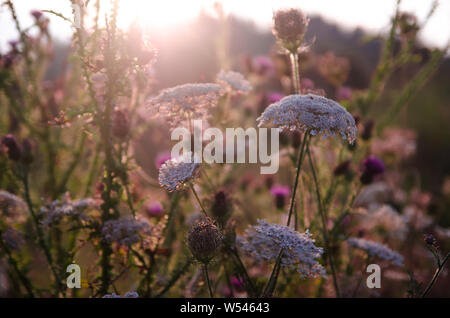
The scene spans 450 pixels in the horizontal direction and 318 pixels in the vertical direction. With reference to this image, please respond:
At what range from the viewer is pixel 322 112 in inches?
57.4

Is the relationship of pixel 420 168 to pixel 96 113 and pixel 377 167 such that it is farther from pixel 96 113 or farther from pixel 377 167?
pixel 96 113

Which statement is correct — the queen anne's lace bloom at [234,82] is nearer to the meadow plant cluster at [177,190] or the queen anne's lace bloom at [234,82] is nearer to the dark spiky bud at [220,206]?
the meadow plant cluster at [177,190]

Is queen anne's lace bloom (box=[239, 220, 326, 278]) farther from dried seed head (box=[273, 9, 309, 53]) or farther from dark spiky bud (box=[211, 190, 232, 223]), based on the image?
dried seed head (box=[273, 9, 309, 53])

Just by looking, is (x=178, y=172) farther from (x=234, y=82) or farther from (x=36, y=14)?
(x=36, y=14)

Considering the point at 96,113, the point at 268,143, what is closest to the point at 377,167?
the point at 268,143

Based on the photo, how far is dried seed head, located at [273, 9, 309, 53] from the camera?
6.31 feet

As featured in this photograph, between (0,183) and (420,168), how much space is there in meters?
7.79

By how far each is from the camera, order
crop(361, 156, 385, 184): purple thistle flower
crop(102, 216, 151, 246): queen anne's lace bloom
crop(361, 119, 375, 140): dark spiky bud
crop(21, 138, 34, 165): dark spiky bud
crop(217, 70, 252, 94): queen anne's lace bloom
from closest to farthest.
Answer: crop(102, 216, 151, 246): queen anne's lace bloom, crop(21, 138, 34, 165): dark spiky bud, crop(217, 70, 252, 94): queen anne's lace bloom, crop(361, 156, 385, 184): purple thistle flower, crop(361, 119, 375, 140): dark spiky bud

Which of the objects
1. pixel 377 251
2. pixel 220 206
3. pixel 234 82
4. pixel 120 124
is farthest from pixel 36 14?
pixel 377 251

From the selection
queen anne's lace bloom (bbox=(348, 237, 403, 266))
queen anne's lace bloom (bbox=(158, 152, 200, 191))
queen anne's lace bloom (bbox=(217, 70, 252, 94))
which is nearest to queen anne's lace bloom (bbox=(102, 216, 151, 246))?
queen anne's lace bloom (bbox=(158, 152, 200, 191))

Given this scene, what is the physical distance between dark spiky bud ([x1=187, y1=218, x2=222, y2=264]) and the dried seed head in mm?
1111

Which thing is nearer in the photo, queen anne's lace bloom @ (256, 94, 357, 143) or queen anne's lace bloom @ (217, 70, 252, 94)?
queen anne's lace bloom @ (256, 94, 357, 143)

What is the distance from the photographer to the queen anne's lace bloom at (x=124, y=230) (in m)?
1.72

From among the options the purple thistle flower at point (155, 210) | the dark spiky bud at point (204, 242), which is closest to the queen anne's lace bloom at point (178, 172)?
the dark spiky bud at point (204, 242)
